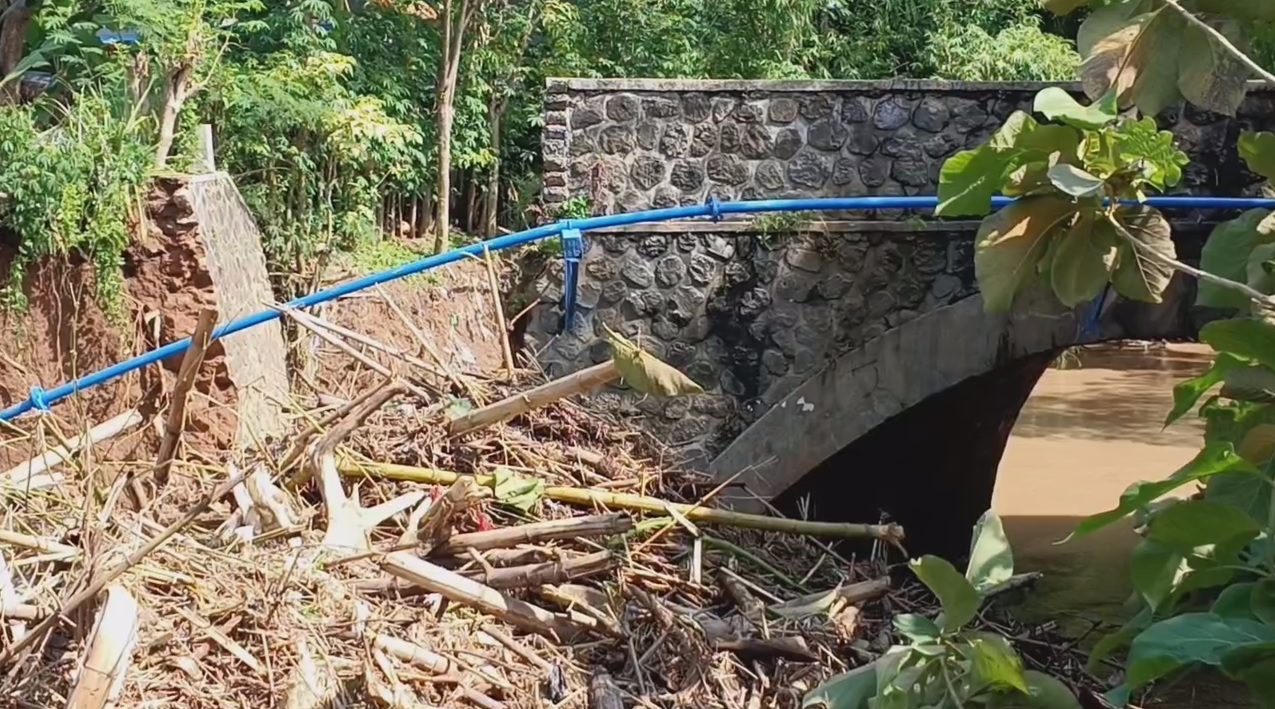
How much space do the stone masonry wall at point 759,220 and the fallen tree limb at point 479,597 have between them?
2767mm

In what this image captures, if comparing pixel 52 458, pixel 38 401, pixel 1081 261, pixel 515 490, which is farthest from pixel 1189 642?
pixel 38 401

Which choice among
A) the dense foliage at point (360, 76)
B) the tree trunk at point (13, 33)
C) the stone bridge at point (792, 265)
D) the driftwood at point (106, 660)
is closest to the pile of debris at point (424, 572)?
the driftwood at point (106, 660)

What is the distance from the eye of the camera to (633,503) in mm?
3053

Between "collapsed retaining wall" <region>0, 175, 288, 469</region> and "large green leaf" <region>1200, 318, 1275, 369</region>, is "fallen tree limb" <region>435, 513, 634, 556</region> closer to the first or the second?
"large green leaf" <region>1200, 318, 1275, 369</region>

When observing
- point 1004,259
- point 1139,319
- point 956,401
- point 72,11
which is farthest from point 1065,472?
point 1004,259

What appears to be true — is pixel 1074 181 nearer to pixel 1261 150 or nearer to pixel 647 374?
pixel 1261 150

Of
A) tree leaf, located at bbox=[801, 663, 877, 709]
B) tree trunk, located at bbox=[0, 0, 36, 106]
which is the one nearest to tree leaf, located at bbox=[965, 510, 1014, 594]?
tree leaf, located at bbox=[801, 663, 877, 709]

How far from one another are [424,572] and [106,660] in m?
0.64

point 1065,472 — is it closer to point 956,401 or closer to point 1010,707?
point 956,401

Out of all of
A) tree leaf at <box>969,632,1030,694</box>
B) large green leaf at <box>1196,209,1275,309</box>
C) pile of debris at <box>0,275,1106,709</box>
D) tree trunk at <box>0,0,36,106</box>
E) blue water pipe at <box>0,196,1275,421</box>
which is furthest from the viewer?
Answer: tree trunk at <box>0,0,36,106</box>

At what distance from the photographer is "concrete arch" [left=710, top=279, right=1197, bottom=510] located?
5.54 m

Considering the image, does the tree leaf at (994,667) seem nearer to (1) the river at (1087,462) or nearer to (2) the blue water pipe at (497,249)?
(2) the blue water pipe at (497,249)

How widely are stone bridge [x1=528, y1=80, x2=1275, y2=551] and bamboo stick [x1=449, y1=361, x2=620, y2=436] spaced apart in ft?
7.30

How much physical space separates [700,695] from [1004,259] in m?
1.20
